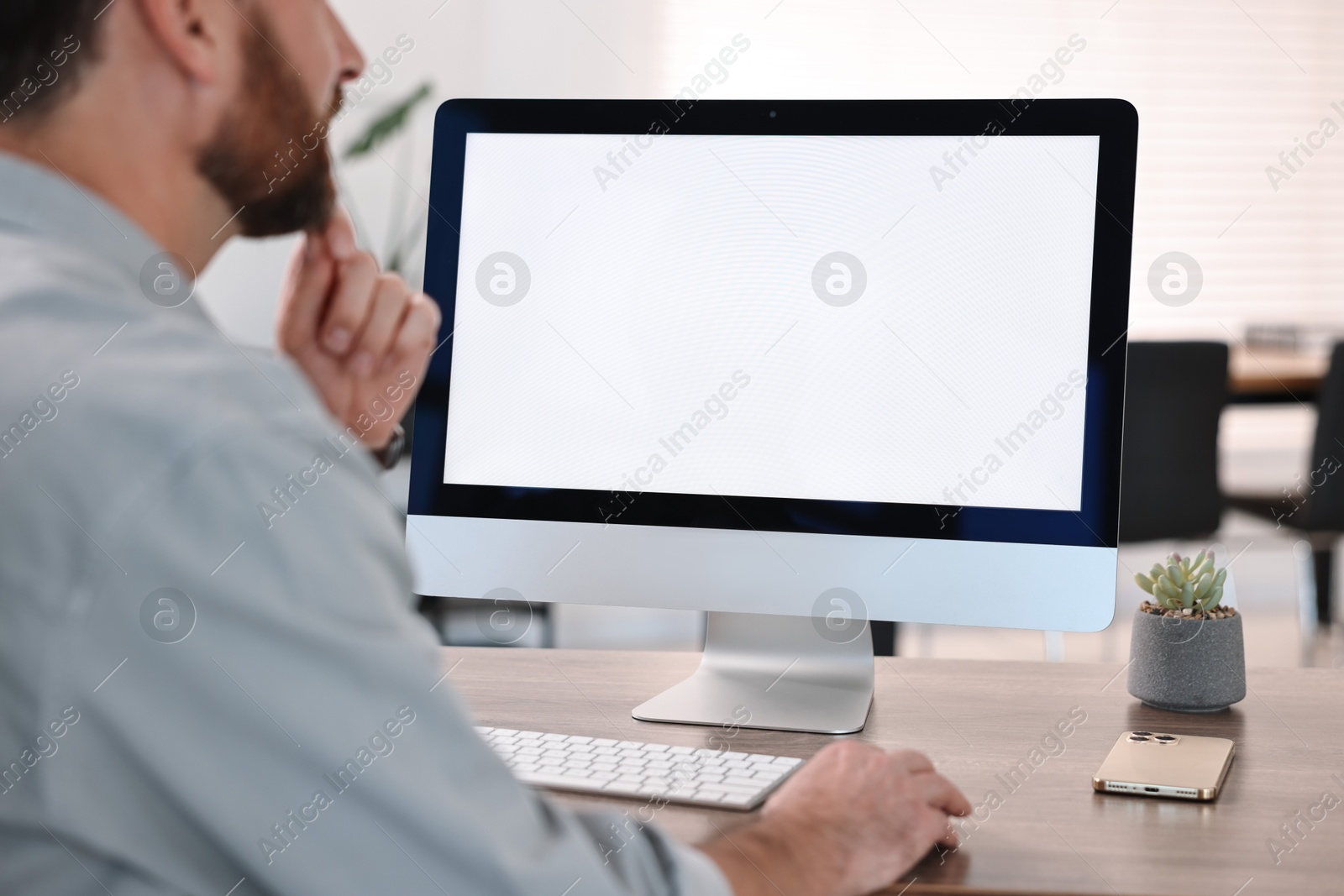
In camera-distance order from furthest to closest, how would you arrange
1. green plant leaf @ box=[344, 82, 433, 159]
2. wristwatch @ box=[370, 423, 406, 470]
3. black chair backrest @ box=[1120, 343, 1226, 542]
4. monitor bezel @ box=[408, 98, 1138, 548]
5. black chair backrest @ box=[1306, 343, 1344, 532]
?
green plant leaf @ box=[344, 82, 433, 159]
black chair backrest @ box=[1306, 343, 1344, 532]
black chair backrest @ box=[1120, 343, 1226, 542]
wristwatch @ box=[370, 423, 406, 470]
monitor bezel @ box=[408, 98, 1138, 548]

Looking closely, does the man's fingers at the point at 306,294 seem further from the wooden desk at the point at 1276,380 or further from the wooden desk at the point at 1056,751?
the wooden desk at the point at 1276,380

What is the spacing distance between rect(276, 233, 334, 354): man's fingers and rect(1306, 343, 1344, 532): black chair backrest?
9.24 feet

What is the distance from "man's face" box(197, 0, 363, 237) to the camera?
2.39 feet

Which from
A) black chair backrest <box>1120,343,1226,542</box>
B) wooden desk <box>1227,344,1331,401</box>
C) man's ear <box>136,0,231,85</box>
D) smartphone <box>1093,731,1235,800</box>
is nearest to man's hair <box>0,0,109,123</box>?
man's ear <box>136,0,231,85</box>

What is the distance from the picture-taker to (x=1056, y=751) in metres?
0.95

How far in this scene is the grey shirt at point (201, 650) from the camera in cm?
47

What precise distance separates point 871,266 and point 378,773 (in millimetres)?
692

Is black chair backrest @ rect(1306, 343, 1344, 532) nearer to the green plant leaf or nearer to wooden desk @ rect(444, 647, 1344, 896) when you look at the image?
wooden desk @ rect(444, 647, 1344, 896)

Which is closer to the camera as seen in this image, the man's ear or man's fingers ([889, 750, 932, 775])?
the man's ear

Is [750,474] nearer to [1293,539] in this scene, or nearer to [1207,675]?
[1207,675]

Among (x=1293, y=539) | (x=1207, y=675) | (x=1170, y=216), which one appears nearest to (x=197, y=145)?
(x=1207, y=675)

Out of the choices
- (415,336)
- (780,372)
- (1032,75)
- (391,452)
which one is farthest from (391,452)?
(1032,75)

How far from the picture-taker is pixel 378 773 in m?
0.50

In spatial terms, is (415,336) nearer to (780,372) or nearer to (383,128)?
(780,372)
